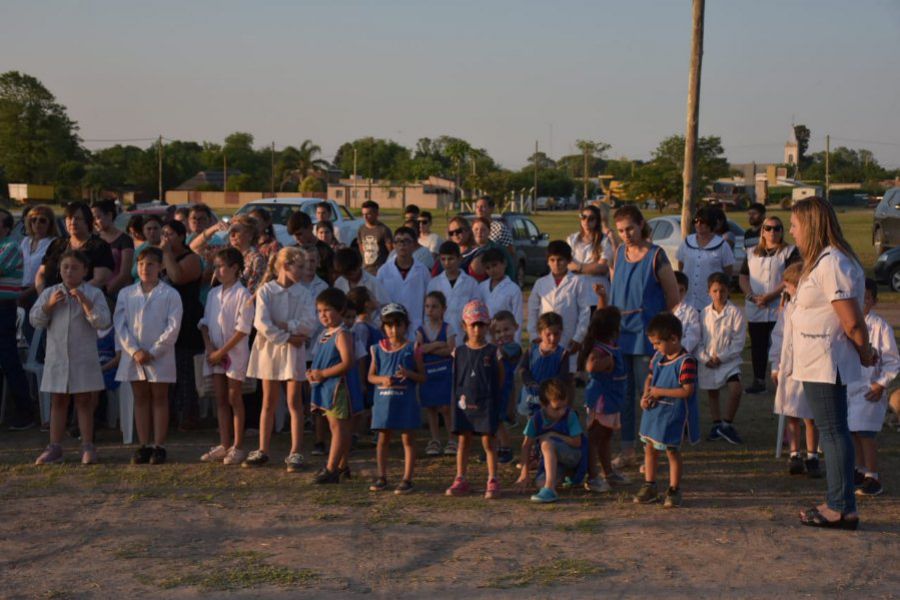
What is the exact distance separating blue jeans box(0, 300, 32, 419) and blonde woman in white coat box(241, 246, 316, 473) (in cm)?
276

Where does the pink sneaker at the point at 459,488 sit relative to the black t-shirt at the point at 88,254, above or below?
below

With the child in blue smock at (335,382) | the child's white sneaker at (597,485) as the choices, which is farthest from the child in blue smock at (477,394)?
the child in blue smock at (335,382)

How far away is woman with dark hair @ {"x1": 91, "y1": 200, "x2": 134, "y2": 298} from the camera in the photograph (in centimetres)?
932

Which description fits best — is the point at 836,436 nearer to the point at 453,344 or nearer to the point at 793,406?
the point at 793,406

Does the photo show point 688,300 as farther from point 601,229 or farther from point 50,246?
point 50,246

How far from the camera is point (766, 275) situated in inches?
398

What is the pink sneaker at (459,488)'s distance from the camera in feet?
23.9

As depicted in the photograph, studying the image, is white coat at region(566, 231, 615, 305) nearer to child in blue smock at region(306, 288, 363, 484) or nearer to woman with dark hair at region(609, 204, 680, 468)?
woman with dark hair at region(609, 204, 680, 468)

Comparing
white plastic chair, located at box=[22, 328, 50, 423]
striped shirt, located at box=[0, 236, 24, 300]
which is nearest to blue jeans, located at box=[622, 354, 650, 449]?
white plastic chair, located at box=[22, 328, 50, 423]

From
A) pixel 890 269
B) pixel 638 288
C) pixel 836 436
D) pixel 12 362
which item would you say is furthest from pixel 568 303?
pixel 890 269

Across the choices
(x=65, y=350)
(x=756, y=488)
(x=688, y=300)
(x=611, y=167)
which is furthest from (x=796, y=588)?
(x=611, y=167)

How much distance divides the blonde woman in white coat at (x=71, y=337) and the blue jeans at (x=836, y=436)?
5.31m

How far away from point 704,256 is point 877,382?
3138 millimetres

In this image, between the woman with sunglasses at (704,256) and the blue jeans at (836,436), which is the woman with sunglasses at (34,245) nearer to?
the woman with sunglasses at (704,256)
